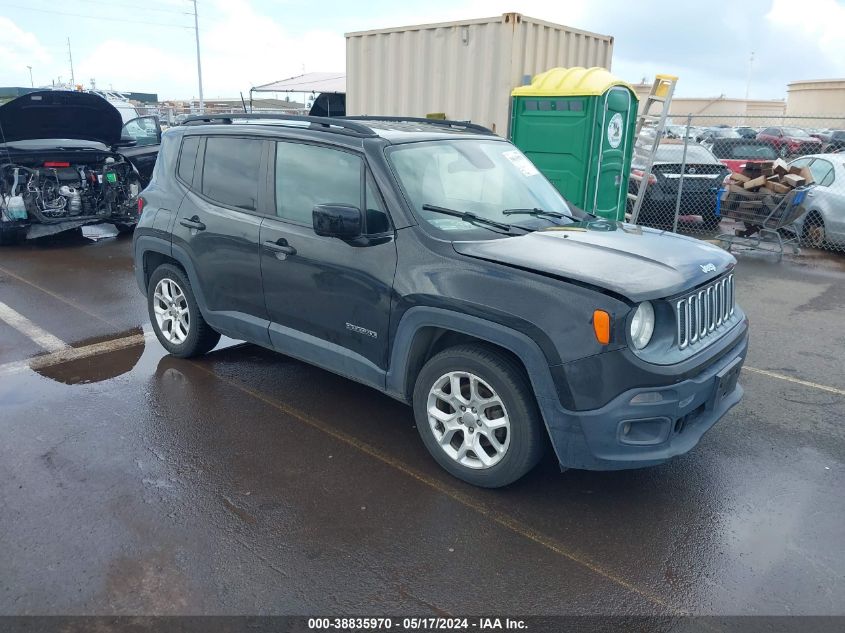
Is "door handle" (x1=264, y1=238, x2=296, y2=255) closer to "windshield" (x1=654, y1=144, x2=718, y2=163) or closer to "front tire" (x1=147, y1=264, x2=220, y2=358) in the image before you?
"front tire" (x1=147, y1=264, x2=220, y2=358)

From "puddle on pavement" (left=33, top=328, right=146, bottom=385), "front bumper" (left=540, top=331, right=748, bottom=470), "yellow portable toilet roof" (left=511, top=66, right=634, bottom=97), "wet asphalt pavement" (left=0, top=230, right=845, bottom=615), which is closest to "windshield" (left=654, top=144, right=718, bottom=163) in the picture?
"yellow portable toilet roof" (left=511, top=66, right=634, bottom=97)

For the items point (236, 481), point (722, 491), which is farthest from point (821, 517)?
point (236, 481)

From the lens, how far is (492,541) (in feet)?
10.8

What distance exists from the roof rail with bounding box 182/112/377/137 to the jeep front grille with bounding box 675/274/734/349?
6.59ft

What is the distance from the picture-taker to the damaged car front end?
9477mm

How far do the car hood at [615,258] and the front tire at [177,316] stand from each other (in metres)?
2.54

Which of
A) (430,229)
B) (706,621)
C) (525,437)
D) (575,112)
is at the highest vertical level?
(575,112)

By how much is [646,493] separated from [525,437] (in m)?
0.85

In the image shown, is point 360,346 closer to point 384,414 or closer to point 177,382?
point 384,414

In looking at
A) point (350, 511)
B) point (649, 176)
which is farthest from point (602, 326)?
point (649, 176)

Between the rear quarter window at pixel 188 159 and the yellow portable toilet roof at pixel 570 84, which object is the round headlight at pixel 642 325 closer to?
the rear quarter window at pixel 188 159

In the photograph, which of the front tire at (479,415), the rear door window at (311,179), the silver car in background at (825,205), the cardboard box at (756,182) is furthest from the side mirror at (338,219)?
the silver car in background at (825,205)

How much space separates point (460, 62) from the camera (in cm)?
987

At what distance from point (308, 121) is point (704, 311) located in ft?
8.86
